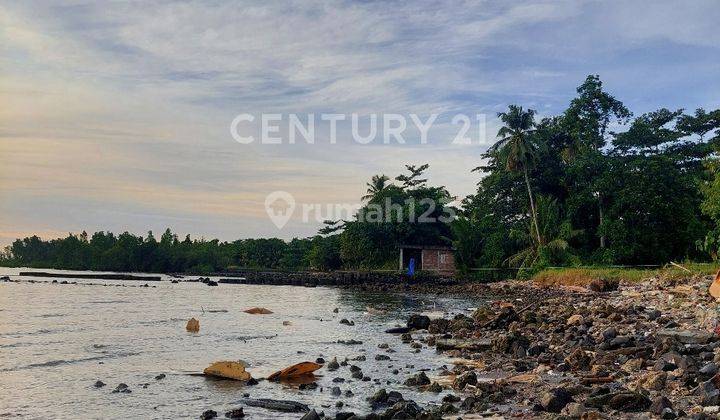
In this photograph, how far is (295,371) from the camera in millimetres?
13766

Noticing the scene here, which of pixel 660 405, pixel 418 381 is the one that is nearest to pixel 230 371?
pixel 418 381

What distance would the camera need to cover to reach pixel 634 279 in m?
34.2

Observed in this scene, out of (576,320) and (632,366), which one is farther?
(576,320)

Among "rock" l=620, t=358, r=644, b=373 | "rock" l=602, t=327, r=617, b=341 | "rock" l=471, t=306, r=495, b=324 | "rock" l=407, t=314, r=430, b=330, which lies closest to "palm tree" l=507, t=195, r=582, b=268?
"rock" l=471, t=306, r=495, b=324

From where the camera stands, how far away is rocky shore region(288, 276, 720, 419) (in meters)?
9.06

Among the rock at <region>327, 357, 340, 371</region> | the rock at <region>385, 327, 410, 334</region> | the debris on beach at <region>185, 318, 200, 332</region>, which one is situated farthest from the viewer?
the debris on beach at <region>185, 318, 200, 332</region>

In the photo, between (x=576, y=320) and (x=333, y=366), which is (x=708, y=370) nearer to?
(x=333, y=366)

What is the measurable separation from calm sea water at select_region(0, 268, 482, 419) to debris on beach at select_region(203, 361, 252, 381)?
0.34 m

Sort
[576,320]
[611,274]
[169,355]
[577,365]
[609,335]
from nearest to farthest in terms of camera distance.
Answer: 1. [577,365]
2. [609,335]
3. [169,355]
4. [576,320]
5. [611,274]

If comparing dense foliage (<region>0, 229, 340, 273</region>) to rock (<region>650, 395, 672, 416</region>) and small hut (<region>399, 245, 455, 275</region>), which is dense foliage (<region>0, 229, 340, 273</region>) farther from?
rock (<region>650, 395, 672, 416</region>)

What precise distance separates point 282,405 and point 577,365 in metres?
6.47

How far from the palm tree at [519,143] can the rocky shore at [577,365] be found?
1101 inches

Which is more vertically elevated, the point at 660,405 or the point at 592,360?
the point at 660,405

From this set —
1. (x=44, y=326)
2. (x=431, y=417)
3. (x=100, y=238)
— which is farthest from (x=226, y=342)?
(x=100, y=238)
